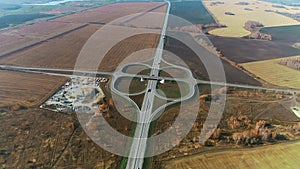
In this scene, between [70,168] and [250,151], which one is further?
[250,151]

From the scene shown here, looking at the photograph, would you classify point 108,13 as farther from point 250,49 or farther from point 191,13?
point 250,49

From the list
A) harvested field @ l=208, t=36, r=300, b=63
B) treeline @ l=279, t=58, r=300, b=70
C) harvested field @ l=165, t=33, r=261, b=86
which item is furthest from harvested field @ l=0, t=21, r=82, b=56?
treeline @ l=279, t=58, r=300, b=70

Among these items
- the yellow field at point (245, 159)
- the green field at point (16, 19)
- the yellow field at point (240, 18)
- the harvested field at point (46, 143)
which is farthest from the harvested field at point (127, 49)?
the green field at point (16, 19)

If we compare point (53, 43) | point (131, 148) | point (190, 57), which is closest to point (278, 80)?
point (190, 57)

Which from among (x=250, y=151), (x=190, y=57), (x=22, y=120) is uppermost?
(x=190, y=57)

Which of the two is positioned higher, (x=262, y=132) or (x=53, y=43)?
(x=53, y=43)

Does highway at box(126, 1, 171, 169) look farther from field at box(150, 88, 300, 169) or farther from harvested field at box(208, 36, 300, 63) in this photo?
harvested field at box(208, 36, 300, 63)

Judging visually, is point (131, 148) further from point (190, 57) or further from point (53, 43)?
point (53, 43)
